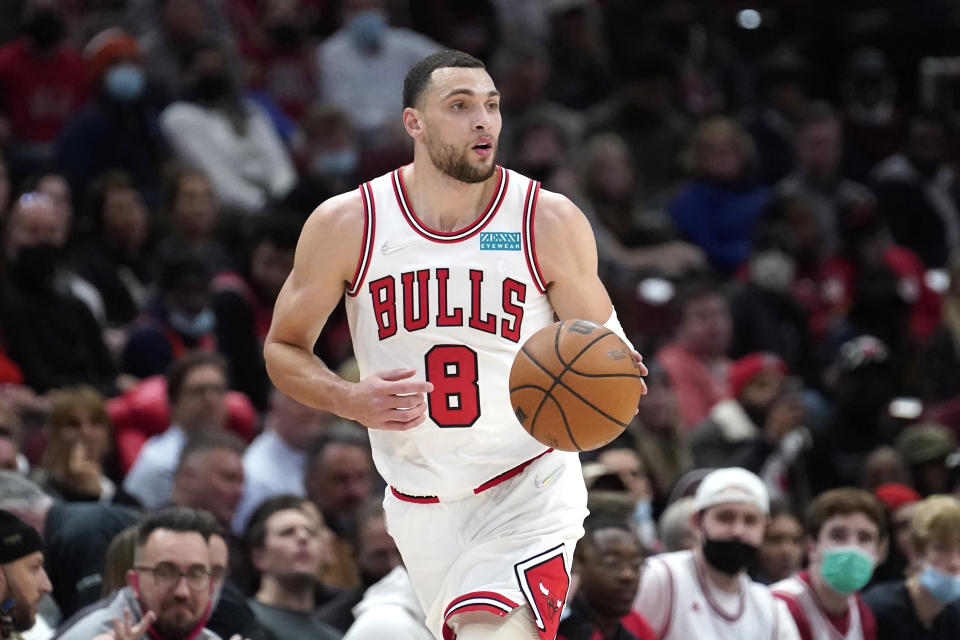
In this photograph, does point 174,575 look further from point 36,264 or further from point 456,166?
point 36,264

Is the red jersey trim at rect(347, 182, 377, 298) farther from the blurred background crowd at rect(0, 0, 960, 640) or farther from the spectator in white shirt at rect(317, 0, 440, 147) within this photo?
the spectator in white shirt at rect(317, 0, 440, 147)

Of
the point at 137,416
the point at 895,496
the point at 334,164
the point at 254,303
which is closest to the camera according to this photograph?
the point at 895,496

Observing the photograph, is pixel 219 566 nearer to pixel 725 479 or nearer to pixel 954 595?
pixel 725 479

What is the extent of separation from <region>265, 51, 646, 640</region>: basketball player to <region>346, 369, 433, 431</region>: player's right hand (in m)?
0.22

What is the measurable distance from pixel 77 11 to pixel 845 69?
308 inches

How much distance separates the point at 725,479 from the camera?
8.13 m

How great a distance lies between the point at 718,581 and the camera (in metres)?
8.15

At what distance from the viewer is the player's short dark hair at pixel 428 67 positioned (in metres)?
5.68

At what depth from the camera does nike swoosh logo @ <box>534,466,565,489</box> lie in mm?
5625

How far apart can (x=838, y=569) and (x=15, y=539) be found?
4146 millimetres

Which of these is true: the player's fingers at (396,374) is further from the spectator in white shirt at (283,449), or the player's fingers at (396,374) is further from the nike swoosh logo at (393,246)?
the spectator in white shirt at (283,449)

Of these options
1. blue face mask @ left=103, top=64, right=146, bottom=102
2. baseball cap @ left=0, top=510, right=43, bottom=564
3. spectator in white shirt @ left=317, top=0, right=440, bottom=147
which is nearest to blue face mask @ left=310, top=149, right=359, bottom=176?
spectator in white shirt @ left=317, top=0, right=440, bottom=147

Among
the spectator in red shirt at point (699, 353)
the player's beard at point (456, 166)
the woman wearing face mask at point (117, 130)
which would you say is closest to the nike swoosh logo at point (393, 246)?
the player's beard at point (456, 166)

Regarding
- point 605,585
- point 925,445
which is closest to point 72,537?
point 605,585
